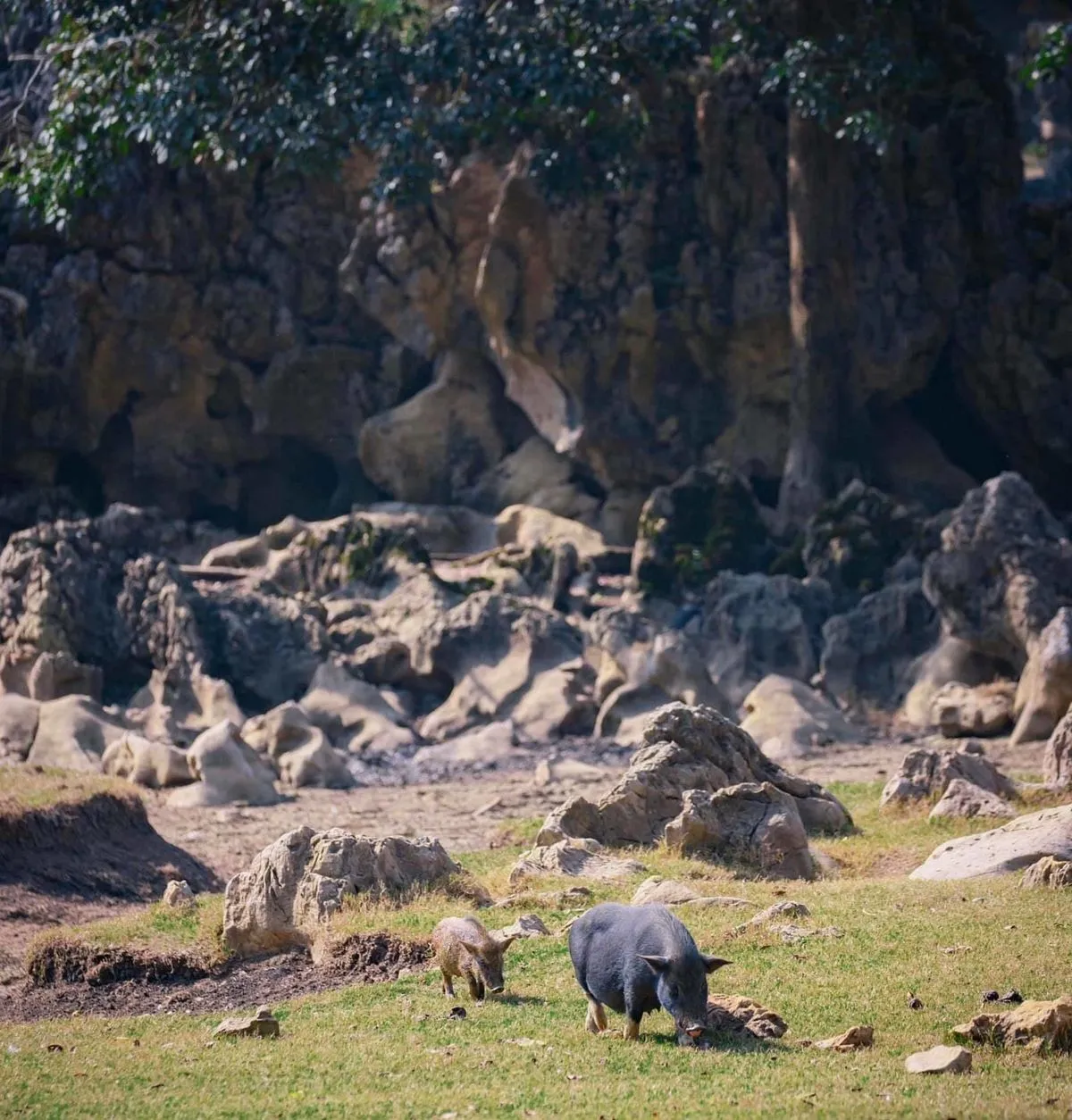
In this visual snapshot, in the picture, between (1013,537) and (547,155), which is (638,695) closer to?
(1013,537)

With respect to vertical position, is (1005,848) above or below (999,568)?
below

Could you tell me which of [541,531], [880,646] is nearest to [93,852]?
[880,646]

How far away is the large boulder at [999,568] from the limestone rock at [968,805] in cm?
889

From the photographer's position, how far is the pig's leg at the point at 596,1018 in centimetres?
947

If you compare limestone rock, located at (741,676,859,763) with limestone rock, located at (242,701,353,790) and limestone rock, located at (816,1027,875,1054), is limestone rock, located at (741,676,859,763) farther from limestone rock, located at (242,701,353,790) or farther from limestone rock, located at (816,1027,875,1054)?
limestone rock, located at (816,1027,875,1054)

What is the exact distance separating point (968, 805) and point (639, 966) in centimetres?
881

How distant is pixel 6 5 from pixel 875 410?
1965cm

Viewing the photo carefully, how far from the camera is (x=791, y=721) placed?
81.5 feet

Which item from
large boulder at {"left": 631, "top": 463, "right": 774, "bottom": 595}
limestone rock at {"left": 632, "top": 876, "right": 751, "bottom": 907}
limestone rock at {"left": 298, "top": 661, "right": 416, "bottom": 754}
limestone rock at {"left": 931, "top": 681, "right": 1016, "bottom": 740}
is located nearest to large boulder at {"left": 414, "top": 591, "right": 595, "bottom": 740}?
limestone rock at {"left": 298, "top": 661, "right": 416, "bottom": 754}

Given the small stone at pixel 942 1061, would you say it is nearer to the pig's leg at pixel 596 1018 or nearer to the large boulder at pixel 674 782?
the pig's leg at pixel 596 1018

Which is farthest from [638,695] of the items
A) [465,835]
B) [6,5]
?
[6,5]

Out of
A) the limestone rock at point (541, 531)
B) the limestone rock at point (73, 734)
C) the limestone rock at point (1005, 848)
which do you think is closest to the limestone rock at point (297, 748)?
the limestone rock at point (73, 734)

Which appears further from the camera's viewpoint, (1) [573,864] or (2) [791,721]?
(2) [791,721]

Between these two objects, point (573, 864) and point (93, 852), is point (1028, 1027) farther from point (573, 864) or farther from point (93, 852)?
point (93, 852)
